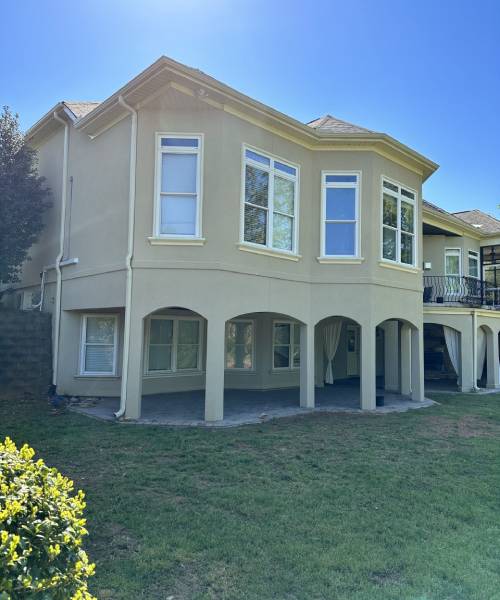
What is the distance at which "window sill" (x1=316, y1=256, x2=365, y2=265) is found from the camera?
36.8 ft

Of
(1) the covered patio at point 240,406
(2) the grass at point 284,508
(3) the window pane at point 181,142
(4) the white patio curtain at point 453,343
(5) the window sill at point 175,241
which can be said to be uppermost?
(3) the window pane at point 181,142

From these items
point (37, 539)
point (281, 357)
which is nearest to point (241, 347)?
point (281, 357)

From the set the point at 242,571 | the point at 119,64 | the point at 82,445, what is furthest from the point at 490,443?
the point at 119,64

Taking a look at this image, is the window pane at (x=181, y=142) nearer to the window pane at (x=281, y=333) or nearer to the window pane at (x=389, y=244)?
the window pane at (x=389, y=244)

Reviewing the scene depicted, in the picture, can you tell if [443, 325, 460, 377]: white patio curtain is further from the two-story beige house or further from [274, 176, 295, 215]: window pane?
[274, 176, 295, 215]: window pane

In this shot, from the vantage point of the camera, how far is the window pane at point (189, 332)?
1312 cm

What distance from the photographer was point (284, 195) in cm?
1074

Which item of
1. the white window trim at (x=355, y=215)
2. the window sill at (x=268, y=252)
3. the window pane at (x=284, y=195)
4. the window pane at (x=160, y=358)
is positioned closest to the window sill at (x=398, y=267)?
the white window trim at (x=355, y=215)

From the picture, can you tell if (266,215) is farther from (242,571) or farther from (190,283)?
(242,571)

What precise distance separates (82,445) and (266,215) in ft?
20.0

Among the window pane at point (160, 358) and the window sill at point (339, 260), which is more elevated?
the window sill at point (339, 260)

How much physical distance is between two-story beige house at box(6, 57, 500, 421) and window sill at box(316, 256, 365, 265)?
3 centimetres

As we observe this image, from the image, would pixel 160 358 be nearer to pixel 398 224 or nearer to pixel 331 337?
pixel 331 337

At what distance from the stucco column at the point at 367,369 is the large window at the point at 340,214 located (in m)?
2.00
